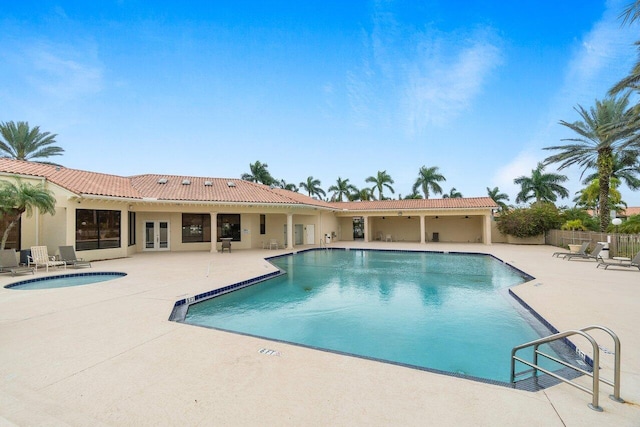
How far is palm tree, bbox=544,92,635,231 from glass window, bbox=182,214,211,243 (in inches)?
905

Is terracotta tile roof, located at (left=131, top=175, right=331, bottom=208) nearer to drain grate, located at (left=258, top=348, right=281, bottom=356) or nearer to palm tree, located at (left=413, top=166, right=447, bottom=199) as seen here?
drain grate, located at (left=258, top=348, right=281, bottom=356)

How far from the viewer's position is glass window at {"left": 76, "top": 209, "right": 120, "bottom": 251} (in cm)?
1373

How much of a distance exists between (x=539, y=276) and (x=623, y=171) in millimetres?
18798

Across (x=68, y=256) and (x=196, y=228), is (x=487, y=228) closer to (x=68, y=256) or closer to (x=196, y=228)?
(x=196, y=228)

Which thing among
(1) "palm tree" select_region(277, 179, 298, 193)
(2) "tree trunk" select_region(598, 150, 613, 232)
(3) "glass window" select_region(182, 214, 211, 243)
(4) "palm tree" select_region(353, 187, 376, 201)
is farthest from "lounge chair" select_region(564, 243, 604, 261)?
(1) "palm tree" select_region(277, 179, 298, 193)

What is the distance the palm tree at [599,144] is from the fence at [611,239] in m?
1.53

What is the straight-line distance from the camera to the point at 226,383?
338 cm

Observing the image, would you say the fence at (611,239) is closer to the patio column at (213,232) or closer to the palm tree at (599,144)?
the palm tree at (599,144)

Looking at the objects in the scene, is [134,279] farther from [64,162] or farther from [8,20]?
[64,162]

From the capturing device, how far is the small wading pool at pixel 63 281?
30.4 feet

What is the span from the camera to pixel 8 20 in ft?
40.1

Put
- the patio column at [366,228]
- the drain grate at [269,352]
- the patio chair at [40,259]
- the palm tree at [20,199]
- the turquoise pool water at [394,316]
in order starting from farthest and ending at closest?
the patio column at [366,228] < the patio chair at [40,259] < the palm tree at [20,199] < the turquoise pool water at [394,316] < the drain grate at [269,352]

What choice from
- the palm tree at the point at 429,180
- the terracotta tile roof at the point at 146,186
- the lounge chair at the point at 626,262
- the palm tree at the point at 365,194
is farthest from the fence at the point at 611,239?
the palm tree at the point at 365,194

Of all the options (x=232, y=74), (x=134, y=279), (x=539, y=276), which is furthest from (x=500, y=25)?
(x=134, y=279)
